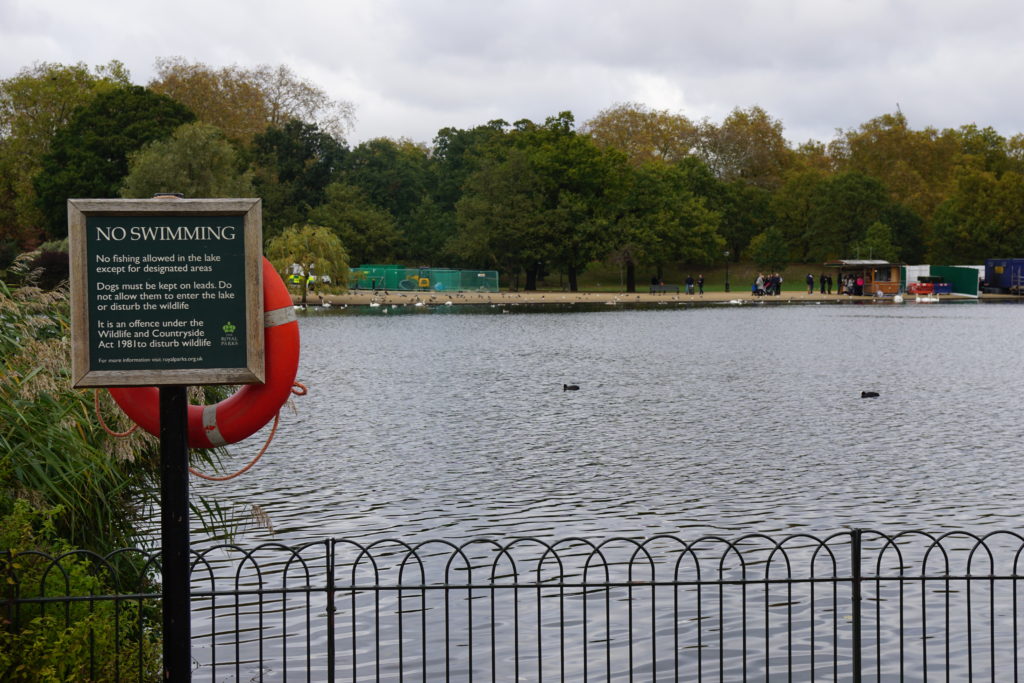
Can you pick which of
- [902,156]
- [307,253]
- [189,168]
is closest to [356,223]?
[307,253]

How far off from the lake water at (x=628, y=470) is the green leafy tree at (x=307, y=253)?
28147 millimetres

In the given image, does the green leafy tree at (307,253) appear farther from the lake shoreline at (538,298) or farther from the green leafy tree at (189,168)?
the green leafy tree at (189,168)

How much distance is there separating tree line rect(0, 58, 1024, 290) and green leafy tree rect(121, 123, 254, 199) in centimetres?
10

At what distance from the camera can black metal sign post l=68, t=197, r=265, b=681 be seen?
5109 mm

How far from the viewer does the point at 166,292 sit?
203 inches

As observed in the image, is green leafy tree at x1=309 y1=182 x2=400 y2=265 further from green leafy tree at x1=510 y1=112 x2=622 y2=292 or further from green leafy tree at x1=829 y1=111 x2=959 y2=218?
green leafy tree at x1=829 y1=111 x2=959 y2=218

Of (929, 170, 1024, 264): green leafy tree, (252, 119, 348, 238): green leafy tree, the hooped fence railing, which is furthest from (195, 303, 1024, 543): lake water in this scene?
(929, 170, 1024, 264): green leafy tree

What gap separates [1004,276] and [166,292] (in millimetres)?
89197

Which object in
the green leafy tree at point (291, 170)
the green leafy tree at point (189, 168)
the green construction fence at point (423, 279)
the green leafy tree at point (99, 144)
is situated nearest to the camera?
the green leafy tree at point (189, 168)

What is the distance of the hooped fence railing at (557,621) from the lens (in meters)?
6.50

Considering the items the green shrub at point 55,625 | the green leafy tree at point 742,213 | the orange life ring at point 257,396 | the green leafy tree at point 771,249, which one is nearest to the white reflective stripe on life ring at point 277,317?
the orange life ring at point 257,396

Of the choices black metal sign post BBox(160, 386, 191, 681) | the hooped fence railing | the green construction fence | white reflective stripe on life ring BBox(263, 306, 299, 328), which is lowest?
the hooped fence railing

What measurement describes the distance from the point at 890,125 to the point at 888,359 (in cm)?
9040

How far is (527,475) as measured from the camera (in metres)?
15.1
